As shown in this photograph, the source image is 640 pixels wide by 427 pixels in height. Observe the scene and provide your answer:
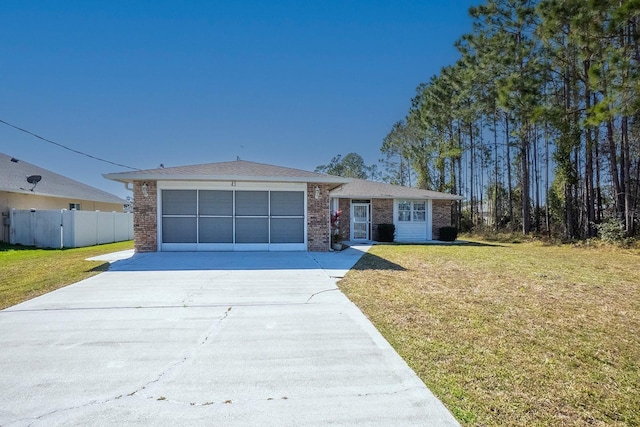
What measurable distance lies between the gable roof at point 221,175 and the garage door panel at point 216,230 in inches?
57.8

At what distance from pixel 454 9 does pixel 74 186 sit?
25875 mm

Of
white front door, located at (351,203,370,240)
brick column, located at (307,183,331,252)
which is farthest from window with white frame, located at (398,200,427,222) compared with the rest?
brick column, located at (307,183,331,252)

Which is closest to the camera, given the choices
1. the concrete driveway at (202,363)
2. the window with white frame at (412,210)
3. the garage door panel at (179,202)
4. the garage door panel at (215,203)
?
the concrete driveway at (202,363)

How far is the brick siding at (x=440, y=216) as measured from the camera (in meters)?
18.3

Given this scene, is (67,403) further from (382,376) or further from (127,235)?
(127,235)

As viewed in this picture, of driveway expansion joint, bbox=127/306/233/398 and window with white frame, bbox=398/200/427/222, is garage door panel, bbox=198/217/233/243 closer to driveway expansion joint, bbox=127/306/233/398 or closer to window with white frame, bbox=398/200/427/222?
driveway expansion joint, bbox=127/306/233/398

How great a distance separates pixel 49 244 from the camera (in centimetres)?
1420

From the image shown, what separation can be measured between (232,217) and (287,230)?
192 centimetres

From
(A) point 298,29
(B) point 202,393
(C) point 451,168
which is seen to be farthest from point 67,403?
(C) point 451,168

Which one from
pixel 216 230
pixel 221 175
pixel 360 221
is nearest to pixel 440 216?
pixel 360 221

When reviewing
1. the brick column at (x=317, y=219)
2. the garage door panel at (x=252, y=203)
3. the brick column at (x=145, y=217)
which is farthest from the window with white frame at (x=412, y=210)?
the brick column at (x=145, y=217)

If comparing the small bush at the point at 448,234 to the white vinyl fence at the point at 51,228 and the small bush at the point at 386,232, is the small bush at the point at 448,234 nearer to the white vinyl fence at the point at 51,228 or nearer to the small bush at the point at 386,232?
the small bush at the point at 386,232

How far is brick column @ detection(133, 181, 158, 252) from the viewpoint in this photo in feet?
35.6

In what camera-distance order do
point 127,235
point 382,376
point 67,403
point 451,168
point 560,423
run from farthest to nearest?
point 451,168, point 127,235, point 382,376, point 67,403, point 560,423
